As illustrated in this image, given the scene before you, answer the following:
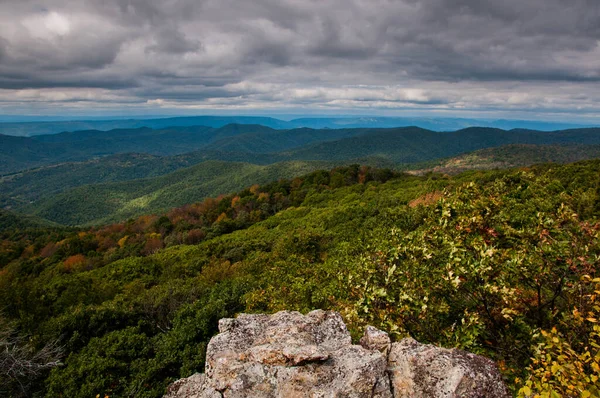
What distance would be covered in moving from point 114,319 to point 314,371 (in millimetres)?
19139

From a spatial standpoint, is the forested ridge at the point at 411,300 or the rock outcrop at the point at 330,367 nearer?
the rock outcrop at the point at 330,367

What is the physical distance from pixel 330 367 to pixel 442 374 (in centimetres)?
284

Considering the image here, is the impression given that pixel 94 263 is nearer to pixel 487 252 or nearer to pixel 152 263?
pixel 152 263

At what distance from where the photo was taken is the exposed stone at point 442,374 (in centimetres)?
724

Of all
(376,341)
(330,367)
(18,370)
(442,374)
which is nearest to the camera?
(442,374)

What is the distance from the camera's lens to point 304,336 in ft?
33.7

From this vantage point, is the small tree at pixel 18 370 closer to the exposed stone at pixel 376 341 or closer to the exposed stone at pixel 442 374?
the exposed stone at pixel 376 341

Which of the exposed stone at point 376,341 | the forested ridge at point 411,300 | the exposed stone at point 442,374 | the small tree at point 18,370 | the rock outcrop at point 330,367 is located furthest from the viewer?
the small tree at point 18,370

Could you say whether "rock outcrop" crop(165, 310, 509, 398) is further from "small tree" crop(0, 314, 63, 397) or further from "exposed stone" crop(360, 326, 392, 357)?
"small tree" crop(0, 314, 63, 397)

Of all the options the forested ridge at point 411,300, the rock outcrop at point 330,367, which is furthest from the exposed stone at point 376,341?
the forested ridge at point 411,300

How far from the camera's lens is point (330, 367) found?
8.79 meters

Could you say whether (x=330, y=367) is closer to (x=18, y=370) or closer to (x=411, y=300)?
(x=411, y=300)

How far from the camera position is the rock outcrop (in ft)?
24.6

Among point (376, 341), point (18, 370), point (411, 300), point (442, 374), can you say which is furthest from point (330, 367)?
point (18, 370)
